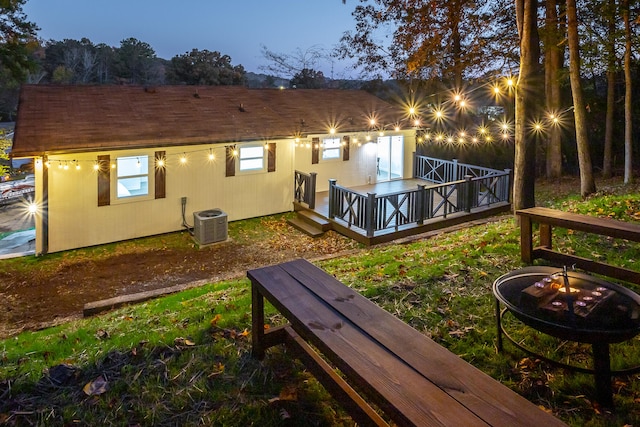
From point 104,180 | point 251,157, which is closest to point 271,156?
point 251,157

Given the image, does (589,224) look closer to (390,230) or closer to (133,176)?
(390,230)

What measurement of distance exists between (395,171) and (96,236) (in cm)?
1003

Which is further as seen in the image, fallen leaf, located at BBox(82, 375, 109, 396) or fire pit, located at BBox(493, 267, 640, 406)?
fallen leaf, located at BBox(82, 375, 109, 396)

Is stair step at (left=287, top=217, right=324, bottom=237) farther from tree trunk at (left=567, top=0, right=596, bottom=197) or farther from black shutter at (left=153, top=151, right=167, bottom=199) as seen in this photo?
tree trunk at (left=567, top=0, right=596, bottom=197)

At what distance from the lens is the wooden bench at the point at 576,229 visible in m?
4.40

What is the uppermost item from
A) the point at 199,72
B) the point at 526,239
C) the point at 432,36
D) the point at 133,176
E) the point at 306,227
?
the point at 199,72

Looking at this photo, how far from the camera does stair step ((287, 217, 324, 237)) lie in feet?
37.5

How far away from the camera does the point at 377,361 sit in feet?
7.30

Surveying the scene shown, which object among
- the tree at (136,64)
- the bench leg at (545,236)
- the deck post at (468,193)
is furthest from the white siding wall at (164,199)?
the tree at (136,64)

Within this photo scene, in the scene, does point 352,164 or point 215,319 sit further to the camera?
point 352,164

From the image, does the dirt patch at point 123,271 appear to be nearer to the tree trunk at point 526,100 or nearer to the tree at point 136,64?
the tree trunk at point 526,100

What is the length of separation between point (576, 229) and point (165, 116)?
35.3ft

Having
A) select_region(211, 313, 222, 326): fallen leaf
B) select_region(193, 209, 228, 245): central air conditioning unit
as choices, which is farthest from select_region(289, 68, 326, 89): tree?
select_region(211, 313, 222, 326): fallen leaf

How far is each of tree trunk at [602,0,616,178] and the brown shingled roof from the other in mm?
6750
